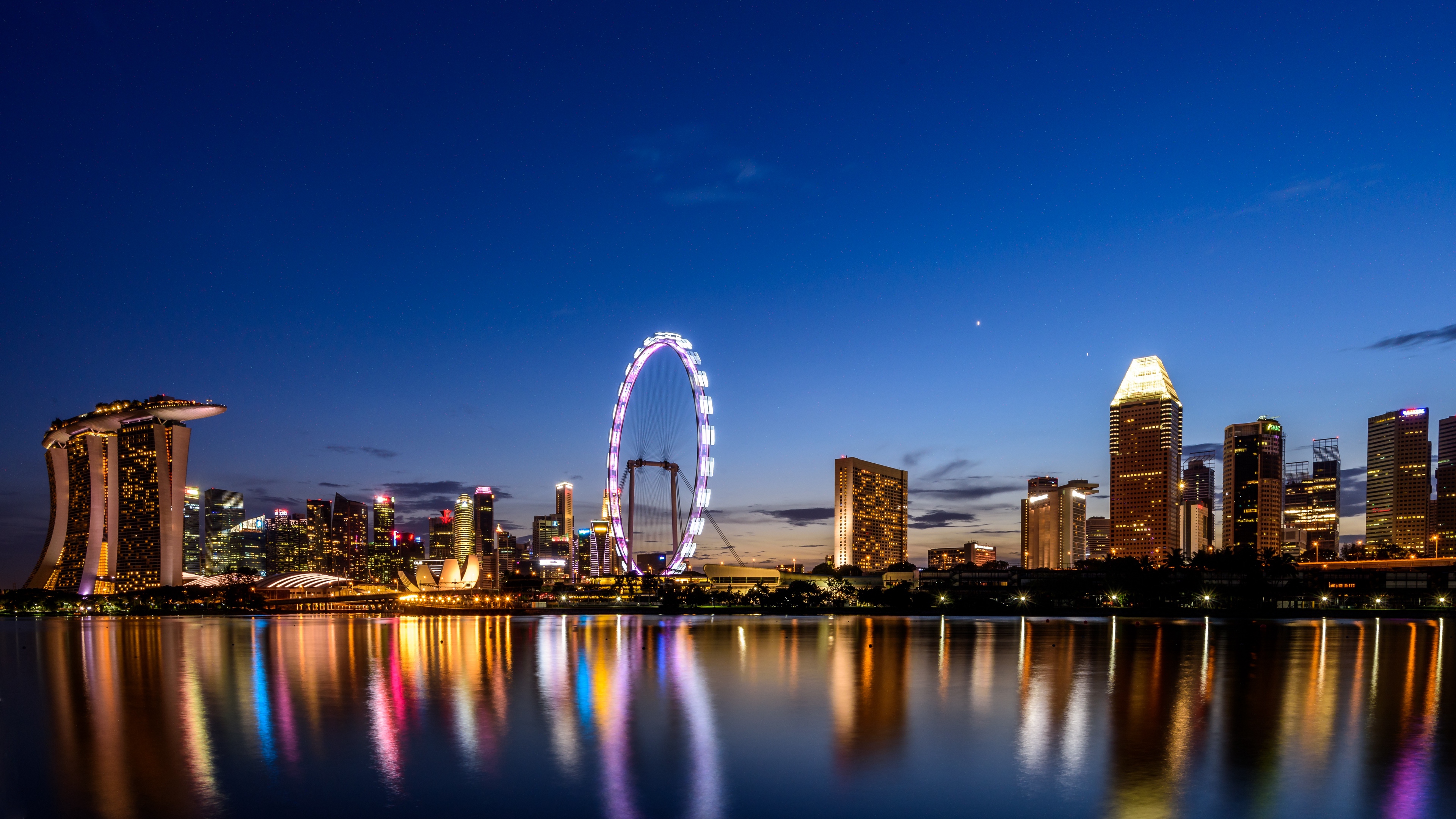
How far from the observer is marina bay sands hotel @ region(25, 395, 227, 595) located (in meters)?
180

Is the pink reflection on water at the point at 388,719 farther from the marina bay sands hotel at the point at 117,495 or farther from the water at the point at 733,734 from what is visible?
the marina bay sands hotel at the point at 117,495

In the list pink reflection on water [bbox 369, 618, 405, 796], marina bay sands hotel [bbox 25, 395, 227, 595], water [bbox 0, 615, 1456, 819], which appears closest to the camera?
water [bbox 0, 615, 1456, 819]

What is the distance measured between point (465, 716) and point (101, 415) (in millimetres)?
179606

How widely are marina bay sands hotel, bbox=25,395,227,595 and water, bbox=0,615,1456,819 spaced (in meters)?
134

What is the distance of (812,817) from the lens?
2028 centimetres

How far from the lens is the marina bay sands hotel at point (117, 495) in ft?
592

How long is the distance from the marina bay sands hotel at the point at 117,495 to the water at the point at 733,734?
13361cm

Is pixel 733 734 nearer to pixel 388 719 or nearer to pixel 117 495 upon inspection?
pixel 388 719

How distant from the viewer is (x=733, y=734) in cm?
3109

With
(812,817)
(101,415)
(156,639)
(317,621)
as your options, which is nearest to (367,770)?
(812,817)

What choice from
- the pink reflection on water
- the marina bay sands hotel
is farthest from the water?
the marina bay sands hotel

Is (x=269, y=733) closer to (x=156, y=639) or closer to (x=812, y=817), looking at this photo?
(x=812, y=817)

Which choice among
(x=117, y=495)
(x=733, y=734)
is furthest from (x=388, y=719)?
(x=117, y=495)

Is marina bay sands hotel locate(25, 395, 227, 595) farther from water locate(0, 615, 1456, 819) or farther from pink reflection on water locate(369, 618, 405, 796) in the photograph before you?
pink reflection on water locate(369, 618, 405, 796)
